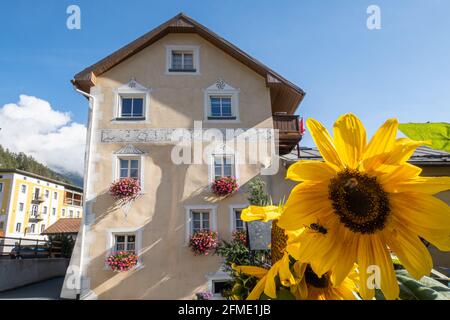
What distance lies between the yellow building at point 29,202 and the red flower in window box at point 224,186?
150 ft

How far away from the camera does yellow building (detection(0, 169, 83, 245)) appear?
158 feet

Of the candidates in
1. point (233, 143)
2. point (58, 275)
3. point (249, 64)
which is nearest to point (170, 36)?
point (249, 64)

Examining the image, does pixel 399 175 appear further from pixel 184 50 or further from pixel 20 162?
pixel 20 162

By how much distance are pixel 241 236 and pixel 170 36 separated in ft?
29.4

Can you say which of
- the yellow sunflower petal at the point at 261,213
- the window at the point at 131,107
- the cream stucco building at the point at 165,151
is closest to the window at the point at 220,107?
the cream stucco building at the point at 165,151

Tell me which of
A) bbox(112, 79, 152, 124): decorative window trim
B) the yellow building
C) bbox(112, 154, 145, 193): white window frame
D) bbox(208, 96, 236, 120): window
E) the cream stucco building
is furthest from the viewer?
the yellow building

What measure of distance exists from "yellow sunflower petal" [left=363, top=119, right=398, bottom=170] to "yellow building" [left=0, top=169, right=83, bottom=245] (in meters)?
54.5

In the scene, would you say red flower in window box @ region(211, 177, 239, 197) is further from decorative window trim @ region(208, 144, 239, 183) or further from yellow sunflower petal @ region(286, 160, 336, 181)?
yellow sunflower petal @ region(286, 160, 336, 181)

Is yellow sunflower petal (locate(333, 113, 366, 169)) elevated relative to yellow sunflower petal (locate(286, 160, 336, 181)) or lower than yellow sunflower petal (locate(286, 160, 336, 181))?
elevated

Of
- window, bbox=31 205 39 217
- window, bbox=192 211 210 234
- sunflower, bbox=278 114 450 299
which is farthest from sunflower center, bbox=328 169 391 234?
window, bbox=31 205 39 217

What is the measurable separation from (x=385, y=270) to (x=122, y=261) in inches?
422

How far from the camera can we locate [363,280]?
1.51 ft
